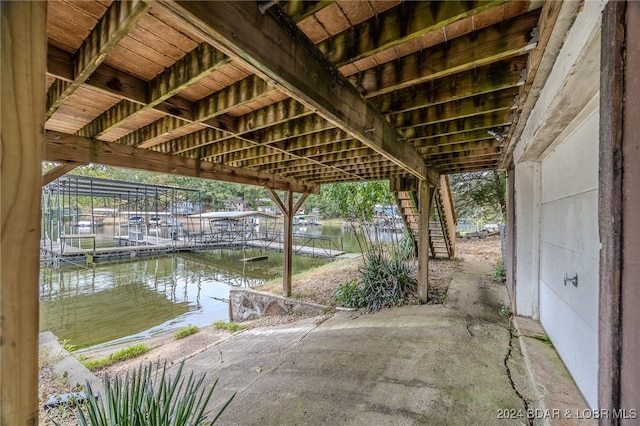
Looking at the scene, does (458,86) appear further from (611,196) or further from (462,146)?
(462,146)

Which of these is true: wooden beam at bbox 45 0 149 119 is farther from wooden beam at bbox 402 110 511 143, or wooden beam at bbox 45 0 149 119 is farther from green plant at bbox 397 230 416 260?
green plant at bbox 397 230 416 260

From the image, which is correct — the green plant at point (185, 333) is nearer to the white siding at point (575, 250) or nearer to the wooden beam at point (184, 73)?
the wooden beam at point (184, 73)

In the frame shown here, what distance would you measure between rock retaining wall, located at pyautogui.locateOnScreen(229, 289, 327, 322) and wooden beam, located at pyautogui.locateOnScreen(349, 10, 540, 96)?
402cm

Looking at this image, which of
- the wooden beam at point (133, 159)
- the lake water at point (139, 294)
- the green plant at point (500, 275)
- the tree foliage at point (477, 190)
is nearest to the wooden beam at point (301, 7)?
the wooden beam at point (133, 159)

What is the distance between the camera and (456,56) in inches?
56.8

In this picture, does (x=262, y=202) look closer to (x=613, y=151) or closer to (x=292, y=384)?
(x=292, y=384)

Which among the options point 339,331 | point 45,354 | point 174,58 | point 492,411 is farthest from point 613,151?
point 45,354

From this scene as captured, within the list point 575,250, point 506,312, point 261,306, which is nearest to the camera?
point 575,250

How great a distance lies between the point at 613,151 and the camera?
78cm

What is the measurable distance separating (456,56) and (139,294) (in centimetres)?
878

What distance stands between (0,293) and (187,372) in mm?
3001

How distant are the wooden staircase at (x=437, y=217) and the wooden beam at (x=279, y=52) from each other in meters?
4.47

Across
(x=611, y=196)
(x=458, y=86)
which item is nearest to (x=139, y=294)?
(x=458, y=86)

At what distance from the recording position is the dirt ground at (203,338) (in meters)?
2.51
